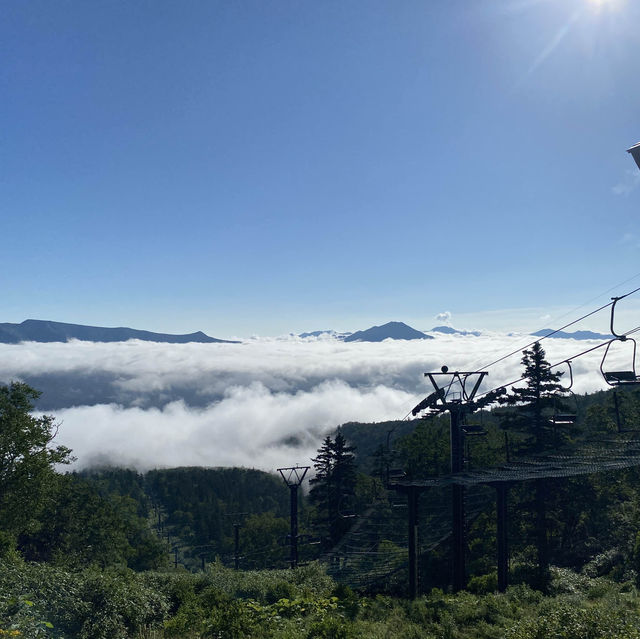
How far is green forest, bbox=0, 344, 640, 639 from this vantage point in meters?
12.1

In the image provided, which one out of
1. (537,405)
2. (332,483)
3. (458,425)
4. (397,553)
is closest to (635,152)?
(458,425)

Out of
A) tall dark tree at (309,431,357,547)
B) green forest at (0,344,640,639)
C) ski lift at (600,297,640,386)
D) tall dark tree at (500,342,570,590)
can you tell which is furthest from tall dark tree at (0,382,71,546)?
tall dark tree at (500,342,570,590)

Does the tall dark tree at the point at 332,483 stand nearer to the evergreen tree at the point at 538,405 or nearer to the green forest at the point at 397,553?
the green forest at the point at 397,553

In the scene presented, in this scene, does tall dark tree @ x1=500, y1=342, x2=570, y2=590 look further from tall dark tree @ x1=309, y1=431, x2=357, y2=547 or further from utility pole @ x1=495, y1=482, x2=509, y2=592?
tall dark tree @ x1=309, y1=431, x2=357, y2=547

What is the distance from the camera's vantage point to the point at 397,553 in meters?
24.2

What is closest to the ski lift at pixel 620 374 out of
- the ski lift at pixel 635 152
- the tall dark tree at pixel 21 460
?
the ski lift at pixel 635 152

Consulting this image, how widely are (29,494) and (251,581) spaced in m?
18.7

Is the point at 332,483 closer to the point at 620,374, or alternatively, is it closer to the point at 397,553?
the point at 397,553

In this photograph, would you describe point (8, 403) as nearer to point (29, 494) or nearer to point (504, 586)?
point (29, 494)

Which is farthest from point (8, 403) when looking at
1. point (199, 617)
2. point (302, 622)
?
point (302, 622)

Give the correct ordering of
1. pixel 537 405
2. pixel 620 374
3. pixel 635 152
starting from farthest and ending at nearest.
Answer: pixel 537 405 → pixel 620 374 → pixel 635 152

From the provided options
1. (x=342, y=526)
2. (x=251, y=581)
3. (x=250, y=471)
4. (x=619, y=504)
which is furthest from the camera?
(x=250, y=471)

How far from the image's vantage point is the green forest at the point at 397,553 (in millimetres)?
12078

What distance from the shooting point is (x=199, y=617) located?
12875mm
